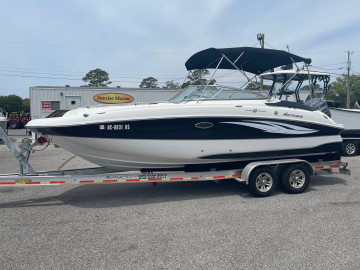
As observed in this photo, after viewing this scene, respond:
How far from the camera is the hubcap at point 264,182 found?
5.44 meters

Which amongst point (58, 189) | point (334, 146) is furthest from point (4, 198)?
point (334, 146)

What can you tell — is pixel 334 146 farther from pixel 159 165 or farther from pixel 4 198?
pixel 4 198

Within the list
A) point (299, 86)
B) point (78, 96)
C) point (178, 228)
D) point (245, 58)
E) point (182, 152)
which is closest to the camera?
point (178, 228)

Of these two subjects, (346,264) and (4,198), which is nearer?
(346,264)

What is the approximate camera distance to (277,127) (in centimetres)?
568

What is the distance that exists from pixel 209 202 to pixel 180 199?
56cm

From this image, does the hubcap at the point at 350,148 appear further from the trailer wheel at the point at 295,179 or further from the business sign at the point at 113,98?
the business sign at the point at 113,98

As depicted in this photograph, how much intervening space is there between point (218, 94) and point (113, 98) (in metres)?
18.0

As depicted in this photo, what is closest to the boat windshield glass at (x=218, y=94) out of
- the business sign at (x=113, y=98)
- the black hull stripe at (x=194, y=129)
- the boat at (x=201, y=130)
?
the boat at (x=201, y=130)

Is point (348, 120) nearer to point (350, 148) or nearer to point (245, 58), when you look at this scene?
point (350, 148)

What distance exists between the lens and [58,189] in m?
6.02

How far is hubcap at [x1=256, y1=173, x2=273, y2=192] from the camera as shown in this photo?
5438 millimetres

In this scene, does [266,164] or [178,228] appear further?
[266,164]

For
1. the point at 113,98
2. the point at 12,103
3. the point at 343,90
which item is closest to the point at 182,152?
the point at 113,98
